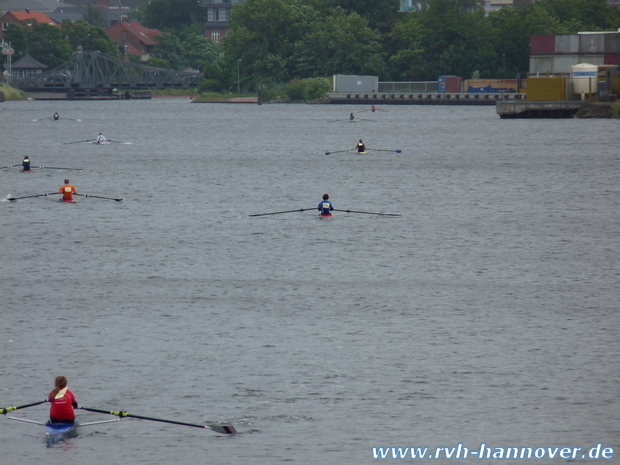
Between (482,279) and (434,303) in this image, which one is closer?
(434,303)

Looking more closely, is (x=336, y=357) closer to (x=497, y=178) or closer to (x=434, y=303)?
(x=434, y=303)

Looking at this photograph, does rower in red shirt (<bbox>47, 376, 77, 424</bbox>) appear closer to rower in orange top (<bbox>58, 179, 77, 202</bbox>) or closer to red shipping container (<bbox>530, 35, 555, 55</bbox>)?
rower in orange top (<bbox>58, 179, 77, 202</bbox>)

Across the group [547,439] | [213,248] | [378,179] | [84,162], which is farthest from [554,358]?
[84,162]

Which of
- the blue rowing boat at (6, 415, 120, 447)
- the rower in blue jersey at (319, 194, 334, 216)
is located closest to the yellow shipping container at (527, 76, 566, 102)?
the rower in blue jersey at (319, 194, 334, 216)

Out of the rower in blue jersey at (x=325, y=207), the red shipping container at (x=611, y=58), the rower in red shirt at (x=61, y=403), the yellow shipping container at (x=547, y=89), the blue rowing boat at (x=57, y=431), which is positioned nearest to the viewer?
the rower in red shirt at (x=61, y=403)

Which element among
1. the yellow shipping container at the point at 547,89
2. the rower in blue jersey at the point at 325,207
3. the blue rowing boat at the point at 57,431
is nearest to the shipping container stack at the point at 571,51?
the yellow shipping container at the point at 547,89

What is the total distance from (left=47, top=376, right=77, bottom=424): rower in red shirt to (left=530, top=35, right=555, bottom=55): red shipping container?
466 feet

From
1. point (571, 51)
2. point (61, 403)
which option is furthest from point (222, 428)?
point (571, 51)

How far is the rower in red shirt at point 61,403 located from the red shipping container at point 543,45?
142 m

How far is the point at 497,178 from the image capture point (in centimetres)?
8494

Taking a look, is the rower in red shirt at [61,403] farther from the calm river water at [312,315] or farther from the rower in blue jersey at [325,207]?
the rower in blue jersey at [325,207]

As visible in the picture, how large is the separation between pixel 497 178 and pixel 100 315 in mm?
52665

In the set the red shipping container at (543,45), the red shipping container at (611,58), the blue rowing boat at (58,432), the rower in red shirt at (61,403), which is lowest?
the blue rowing boat at (58,432)

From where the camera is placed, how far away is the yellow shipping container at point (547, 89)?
143 metres
